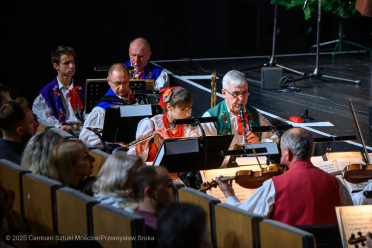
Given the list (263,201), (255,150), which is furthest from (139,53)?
(263,201)

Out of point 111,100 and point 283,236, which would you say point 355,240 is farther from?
point 111,100

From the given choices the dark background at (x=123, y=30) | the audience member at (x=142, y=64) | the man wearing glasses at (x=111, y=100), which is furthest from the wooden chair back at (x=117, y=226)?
the dark background at (x=123, y=30)

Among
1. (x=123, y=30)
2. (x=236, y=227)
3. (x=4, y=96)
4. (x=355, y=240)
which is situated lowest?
(x=355, y=240)

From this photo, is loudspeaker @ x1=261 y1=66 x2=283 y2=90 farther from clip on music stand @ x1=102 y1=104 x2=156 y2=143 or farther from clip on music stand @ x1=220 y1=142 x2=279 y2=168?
clip on music stand @ x1=220 y1=142 x2=279 y2=168

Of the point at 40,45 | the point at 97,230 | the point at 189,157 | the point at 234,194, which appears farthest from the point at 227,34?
the point at 97,230

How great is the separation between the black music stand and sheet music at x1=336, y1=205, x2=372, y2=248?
5.13ft

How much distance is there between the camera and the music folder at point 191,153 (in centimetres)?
542

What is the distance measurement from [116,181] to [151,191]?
0.30 meters

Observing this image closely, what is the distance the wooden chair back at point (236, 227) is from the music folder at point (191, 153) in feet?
4.44

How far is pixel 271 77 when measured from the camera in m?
8.91

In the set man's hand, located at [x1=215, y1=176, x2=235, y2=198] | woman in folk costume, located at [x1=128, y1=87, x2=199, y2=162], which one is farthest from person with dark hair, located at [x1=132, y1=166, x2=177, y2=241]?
woman in folk costume, located at [x1=128, y1=87, x2=199, y2=162]

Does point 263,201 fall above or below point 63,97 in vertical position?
below

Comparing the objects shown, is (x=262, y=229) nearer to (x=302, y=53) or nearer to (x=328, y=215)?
(x=328, y=215)

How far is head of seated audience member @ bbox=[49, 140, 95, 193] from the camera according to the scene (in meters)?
4.40
